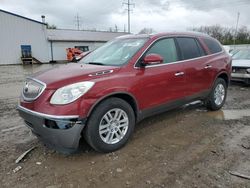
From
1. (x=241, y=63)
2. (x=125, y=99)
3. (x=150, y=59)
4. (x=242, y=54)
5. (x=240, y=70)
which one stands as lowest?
(x=240, y=70)

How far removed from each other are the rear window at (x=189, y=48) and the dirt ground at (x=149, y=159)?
1.41 m

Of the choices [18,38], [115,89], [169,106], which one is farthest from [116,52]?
[18,38]

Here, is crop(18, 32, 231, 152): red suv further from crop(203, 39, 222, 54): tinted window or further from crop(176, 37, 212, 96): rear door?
crop(203, 39, 222, 54): tinted window

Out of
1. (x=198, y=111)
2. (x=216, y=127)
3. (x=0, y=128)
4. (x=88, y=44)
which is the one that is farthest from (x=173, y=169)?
(x=88, y=44)

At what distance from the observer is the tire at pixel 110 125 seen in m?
3.33

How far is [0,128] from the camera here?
4.73m

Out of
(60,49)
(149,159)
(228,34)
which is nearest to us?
(149,159)

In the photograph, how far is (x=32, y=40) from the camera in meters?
28.3

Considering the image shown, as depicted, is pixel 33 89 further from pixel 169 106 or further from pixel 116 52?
pixel 169 106

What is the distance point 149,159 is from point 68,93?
59.5 inches

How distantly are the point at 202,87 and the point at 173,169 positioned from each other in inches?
102

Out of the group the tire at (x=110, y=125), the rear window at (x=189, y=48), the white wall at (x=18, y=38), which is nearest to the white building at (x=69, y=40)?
the white wall at (x=18, y=38)

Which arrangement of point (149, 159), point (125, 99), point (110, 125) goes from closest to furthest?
1. point (149, 159)
2. point (110, 125)
3. point (125, 99)

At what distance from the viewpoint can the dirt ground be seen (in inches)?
116
